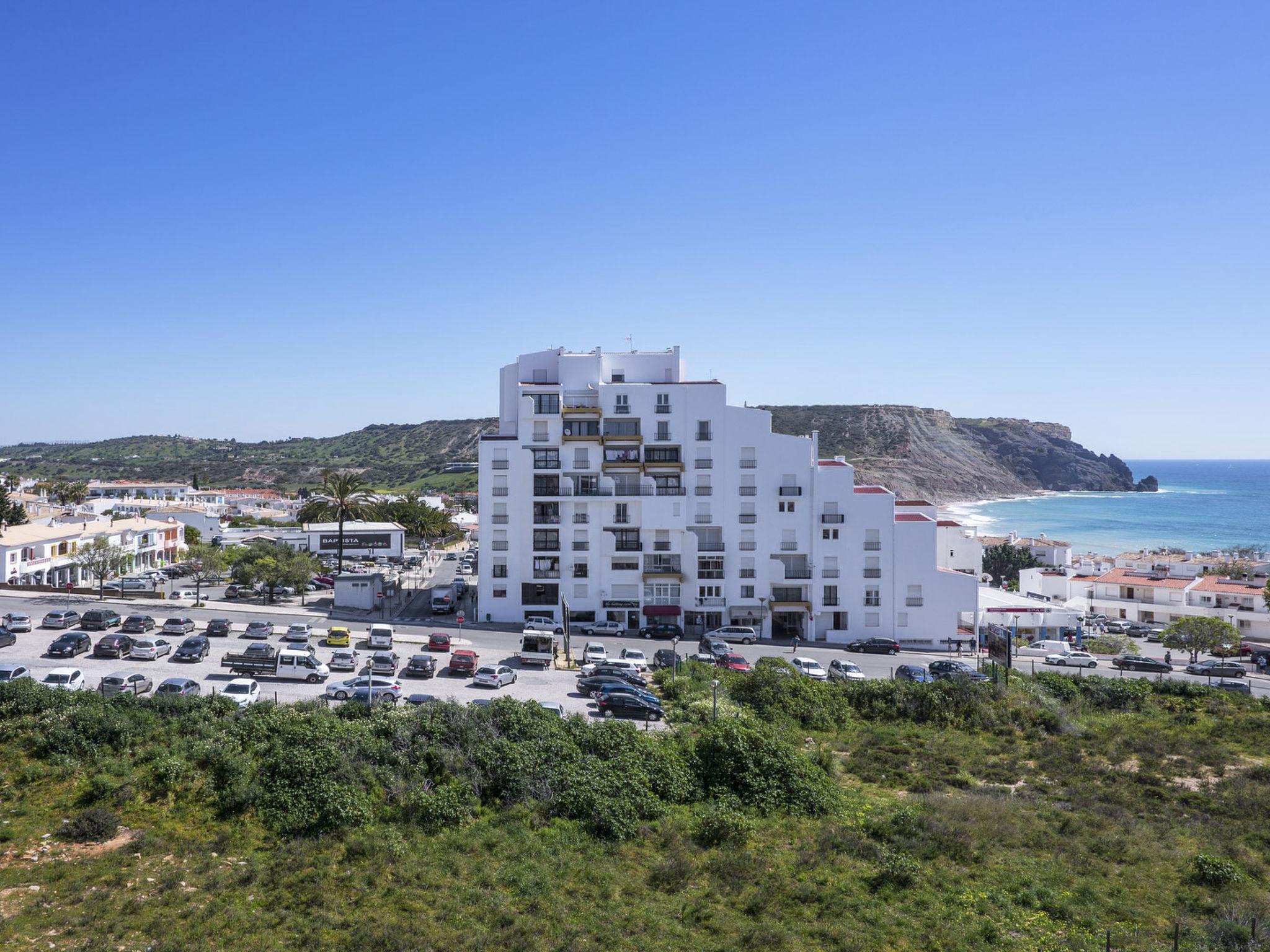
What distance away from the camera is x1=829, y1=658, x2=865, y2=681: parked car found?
151 feet

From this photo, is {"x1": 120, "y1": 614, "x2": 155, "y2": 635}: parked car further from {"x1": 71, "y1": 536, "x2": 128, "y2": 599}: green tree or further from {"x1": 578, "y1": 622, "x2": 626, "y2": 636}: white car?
{"x1": 578, "y1": 622, "x2": 626, "y2": 636}: white car

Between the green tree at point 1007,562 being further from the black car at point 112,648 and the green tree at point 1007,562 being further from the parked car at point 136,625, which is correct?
the black car at point 112,648

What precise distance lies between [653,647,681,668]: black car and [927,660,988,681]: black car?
1483 cm

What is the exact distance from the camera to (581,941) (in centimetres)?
1794

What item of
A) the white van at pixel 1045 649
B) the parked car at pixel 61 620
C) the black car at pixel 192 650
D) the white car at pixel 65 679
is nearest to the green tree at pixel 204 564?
the parked car at pixel 61 620

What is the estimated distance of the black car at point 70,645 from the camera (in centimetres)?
4391

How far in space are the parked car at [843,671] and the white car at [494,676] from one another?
1806 centimetres

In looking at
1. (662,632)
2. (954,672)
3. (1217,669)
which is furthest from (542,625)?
(1217,669)

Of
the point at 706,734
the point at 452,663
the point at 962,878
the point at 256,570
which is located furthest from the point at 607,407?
the point at 962,878

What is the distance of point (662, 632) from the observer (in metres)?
59.5

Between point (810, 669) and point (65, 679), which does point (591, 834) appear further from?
point (65, 679)

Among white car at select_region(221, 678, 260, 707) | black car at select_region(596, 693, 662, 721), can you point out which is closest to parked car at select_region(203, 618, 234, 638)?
white car at select_region(221, 678, 260, 707)

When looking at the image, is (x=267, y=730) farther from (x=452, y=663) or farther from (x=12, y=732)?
(x=452, y=663)

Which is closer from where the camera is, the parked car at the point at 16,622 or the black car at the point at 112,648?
the black car at the point at 112,648
